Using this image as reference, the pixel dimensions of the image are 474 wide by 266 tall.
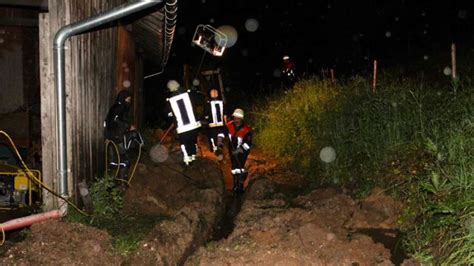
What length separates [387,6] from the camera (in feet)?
94.5

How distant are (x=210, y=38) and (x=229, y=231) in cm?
787

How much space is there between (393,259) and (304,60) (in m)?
26.5

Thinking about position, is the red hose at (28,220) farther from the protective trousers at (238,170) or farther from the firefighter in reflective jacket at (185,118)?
the protective trousers at (238,170)

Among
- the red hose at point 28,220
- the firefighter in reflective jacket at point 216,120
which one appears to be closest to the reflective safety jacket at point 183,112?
the firefighter in reflective jacket at point 216,120

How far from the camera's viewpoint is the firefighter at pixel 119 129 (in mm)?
7934

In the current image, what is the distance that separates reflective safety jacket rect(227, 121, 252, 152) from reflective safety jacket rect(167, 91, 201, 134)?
0.70m

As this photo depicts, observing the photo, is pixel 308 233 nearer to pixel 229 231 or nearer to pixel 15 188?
pixel 229 231

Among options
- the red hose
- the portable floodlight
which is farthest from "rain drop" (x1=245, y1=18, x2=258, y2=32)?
the red hose

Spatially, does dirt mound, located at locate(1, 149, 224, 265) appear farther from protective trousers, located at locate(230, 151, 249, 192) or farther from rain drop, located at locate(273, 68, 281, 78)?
rain drop, located at locate(273, 68, 281, 78)

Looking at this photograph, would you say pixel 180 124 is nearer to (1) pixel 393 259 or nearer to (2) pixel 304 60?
(1) pixel 393 259

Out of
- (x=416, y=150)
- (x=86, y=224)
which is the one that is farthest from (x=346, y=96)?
(x=86, y=224)

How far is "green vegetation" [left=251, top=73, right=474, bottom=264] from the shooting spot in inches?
218

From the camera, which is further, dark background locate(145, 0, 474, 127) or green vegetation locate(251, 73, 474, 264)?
dark background locate(145, 0, 474, 127)

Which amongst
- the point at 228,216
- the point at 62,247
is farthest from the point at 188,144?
the point at 62,247
